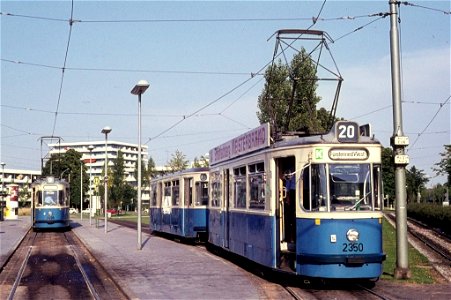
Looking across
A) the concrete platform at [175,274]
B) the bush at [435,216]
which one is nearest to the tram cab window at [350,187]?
the concrete platform at [175,274]

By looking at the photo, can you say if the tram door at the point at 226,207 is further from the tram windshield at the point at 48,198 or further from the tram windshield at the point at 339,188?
the tram windshield at the point at 48,198

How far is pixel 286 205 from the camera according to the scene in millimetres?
13211

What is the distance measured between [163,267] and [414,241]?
49.6 feet

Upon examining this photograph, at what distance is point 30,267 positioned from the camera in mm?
17641

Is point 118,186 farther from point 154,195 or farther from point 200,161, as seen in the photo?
point 154,195

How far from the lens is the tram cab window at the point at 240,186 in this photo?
1564 centimetres

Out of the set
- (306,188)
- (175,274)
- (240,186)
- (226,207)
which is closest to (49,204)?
(226,207)

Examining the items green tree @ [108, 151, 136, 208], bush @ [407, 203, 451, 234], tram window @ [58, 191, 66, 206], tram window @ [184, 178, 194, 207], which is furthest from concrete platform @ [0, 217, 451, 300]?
green tree @ [108, 151, 136, 208]

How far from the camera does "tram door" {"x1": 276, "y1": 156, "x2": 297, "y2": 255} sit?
13.0 m

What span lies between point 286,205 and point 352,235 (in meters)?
1.81

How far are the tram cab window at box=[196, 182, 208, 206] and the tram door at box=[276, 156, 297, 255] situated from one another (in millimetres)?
10610

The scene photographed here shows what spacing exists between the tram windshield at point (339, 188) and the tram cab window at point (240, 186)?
11.9 feet

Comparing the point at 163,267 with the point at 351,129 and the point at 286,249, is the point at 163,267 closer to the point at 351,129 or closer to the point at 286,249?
the point at 286,249

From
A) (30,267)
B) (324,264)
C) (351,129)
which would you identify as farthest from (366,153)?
(30,267)
